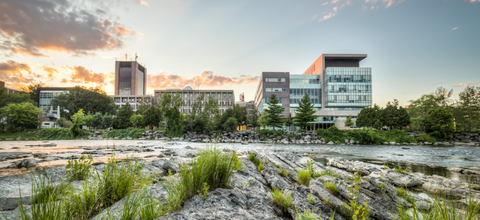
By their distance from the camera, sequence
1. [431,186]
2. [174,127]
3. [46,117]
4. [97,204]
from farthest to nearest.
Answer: [46,117] < [174,127] < [431,186] < [97,204]

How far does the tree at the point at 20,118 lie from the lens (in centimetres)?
3669

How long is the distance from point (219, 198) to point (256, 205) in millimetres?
780

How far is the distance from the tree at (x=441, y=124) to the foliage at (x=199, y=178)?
53.2m

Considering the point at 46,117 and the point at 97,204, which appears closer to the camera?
the point at 97,204

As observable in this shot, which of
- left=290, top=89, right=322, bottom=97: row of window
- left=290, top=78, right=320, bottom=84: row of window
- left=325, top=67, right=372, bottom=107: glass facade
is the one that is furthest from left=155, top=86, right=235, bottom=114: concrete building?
left=325, top=67, right=372, bottom=107: glass facade

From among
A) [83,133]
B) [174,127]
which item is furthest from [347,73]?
[83,133]

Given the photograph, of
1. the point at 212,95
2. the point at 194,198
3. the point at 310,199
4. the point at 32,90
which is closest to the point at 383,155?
the point at 310,199

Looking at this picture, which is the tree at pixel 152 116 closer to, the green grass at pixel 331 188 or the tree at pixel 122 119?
the tree at pixel 122 119

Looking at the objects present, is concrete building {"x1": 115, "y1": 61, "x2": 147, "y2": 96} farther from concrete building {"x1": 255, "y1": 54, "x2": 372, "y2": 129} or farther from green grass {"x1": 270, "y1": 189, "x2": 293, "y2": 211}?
green grass {"x1": 270, "y1": 189, "x2": 293, "y2": 211}

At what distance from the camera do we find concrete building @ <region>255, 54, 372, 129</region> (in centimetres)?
7131

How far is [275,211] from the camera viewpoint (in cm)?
392

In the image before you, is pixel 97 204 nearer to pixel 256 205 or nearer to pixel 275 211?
pixel 256 205

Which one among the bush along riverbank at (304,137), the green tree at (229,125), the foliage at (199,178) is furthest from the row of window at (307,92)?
the foliage at (199,178)

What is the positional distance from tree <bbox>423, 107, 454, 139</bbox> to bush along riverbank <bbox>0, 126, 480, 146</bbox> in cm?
158
